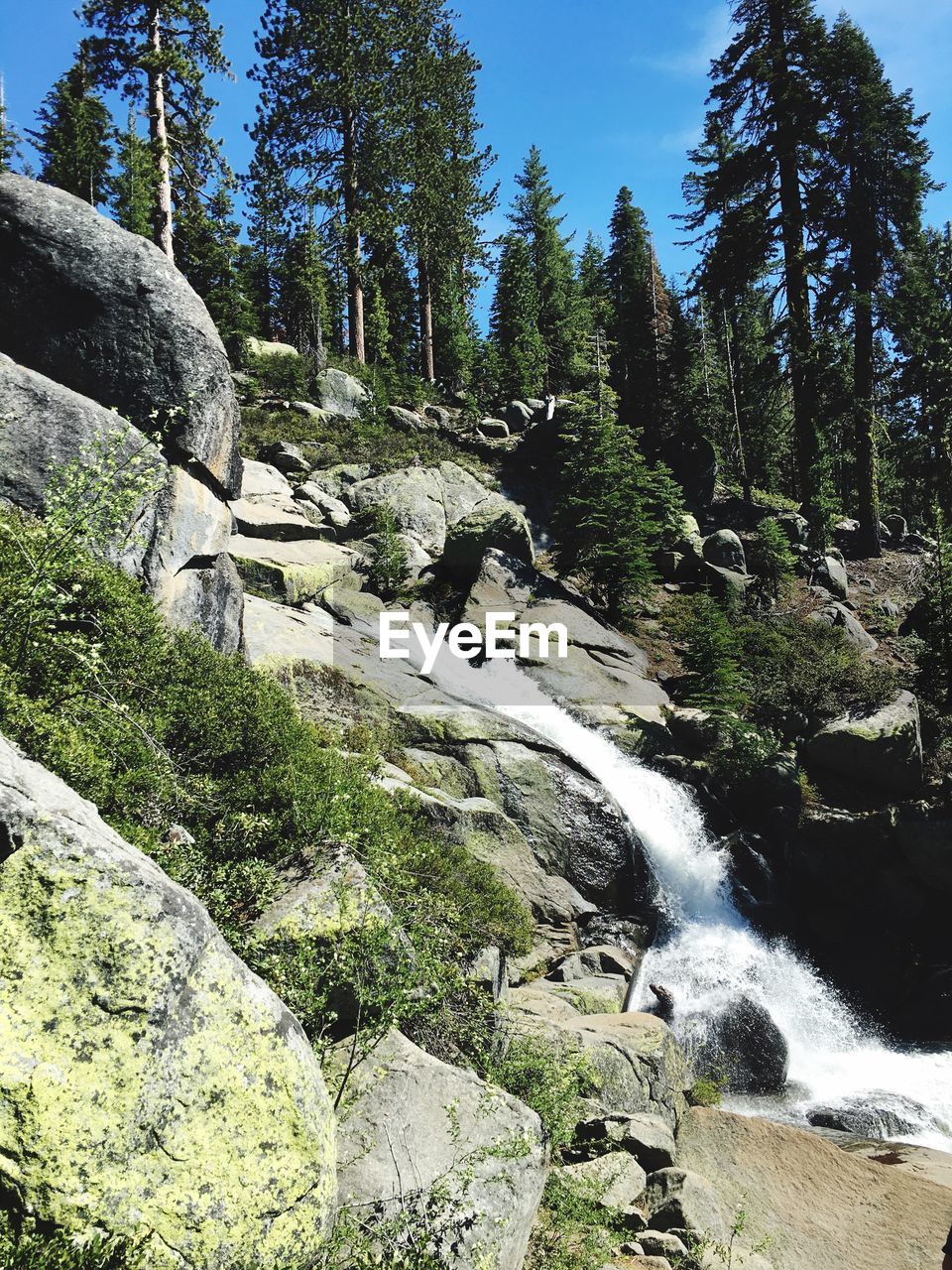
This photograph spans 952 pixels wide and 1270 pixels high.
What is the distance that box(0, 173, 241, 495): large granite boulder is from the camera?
32.1 feet

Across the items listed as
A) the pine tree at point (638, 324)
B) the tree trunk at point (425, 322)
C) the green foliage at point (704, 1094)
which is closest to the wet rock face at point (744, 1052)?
the green foliage at point (704, 1094)

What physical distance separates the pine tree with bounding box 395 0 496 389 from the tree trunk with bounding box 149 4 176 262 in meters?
12.2

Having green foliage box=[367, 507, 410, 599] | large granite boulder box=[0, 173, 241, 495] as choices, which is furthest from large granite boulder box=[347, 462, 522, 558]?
large granite boulder box=[0, 173, 241, 495]

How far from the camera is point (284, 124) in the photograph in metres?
29.5

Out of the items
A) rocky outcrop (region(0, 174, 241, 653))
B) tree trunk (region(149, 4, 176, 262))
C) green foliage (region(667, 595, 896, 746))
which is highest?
tree trunk (region(149, 4, 176, 262))

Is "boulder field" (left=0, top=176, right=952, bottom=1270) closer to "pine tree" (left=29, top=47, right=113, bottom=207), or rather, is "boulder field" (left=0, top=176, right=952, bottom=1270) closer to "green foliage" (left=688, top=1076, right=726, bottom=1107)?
"green foliage" (left=688, top=1076, right=726, bottom=1107)

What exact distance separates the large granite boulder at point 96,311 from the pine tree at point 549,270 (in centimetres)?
3136

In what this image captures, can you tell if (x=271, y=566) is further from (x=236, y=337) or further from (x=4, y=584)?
(x=236, y=337)

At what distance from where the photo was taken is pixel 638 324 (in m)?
37.2

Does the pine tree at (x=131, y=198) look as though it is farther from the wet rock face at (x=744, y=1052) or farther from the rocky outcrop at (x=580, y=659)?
the wet rock face at (x=744, y=1052)

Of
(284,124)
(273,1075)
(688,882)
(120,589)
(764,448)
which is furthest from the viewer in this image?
(764,448)

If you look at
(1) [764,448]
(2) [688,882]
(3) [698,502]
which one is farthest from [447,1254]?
(1) [764,448]

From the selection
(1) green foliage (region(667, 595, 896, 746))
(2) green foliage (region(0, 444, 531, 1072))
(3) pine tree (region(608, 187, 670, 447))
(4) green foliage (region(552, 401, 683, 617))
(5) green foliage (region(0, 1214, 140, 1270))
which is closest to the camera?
(5) green foliage (region(0, 1214, 140, 1270))

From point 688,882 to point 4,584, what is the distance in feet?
41.7
